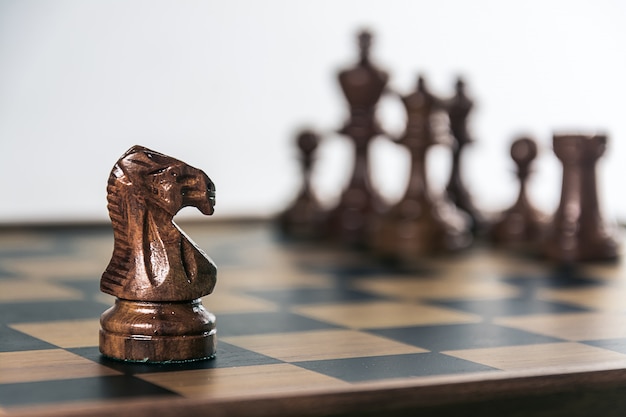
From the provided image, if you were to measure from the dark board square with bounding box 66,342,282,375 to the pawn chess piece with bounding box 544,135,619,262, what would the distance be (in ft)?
3.42

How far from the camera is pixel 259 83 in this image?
3537 mm

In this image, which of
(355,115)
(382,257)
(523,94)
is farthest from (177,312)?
(523,94)

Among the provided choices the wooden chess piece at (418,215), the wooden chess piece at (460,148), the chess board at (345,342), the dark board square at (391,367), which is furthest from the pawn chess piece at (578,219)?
the dark board square at (391,367)

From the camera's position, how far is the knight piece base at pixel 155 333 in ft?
3.64

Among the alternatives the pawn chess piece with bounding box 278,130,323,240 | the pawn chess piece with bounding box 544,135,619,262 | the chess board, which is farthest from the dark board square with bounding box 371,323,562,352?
the pawn chess piece with bounding box 278,130,323,240

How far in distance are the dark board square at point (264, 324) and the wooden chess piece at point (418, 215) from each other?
2.42 feet

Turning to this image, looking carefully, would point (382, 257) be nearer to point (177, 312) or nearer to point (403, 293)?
point (403, 293)

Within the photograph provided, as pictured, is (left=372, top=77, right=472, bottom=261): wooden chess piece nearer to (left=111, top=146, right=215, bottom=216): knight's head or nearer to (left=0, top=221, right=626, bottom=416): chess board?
(left=0, top=221, right=626, bottom=416): chess board

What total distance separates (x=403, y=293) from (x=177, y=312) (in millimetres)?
625

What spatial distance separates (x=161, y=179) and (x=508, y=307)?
613 mm

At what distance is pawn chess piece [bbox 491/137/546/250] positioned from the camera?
233 centimetres

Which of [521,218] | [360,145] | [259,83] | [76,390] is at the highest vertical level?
[259,83]

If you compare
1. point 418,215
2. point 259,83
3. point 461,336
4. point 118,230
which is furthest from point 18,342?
point 259,83

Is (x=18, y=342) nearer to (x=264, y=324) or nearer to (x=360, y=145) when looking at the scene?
(x=264, y=324)
